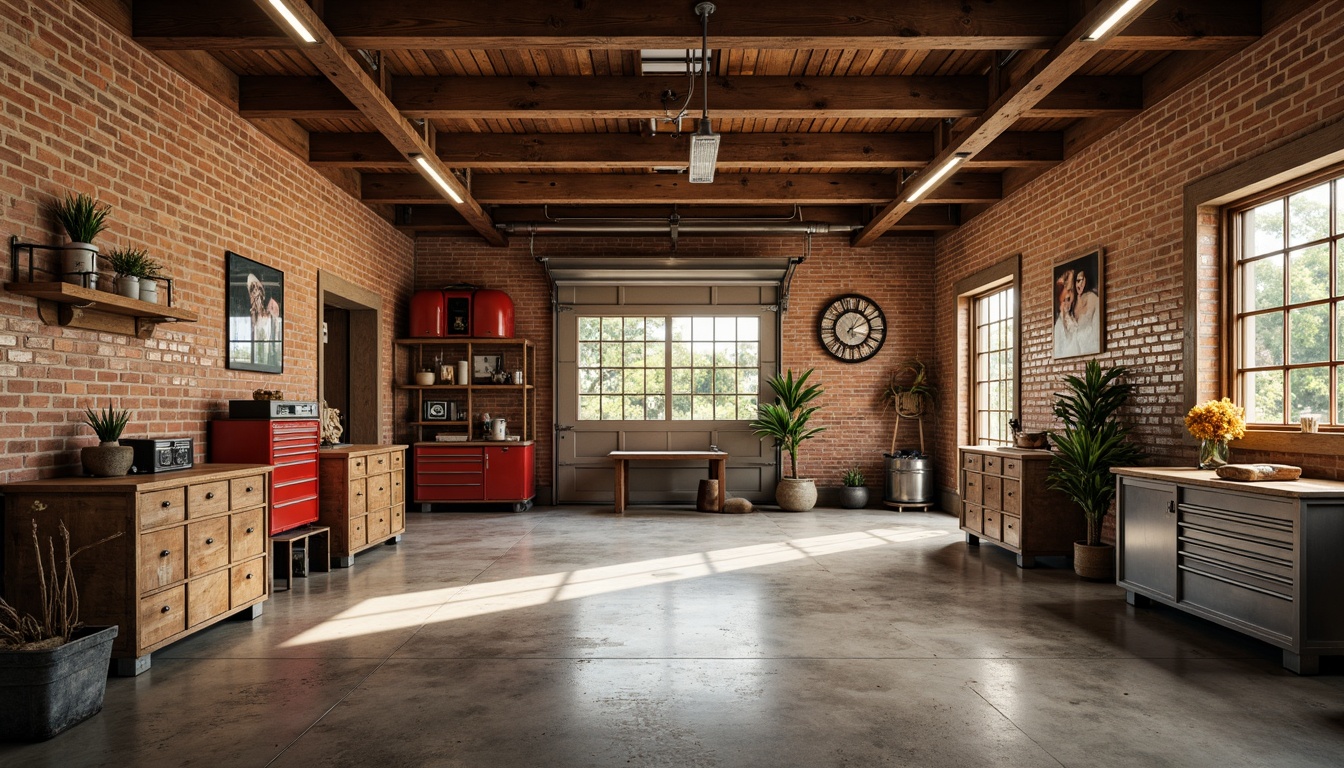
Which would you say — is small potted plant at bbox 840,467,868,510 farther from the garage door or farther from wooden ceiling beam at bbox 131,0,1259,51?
wooden ceiling beam at bbox 131,0,1259,51

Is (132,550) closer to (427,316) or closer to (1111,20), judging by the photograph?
(1111,20)

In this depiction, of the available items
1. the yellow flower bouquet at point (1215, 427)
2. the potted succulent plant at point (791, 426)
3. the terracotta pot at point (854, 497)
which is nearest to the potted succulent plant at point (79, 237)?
the yellow flower bouquet at point (1215, 427)

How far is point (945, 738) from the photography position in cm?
296

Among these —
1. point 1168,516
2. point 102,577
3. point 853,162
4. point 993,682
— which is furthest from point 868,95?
point 102,577

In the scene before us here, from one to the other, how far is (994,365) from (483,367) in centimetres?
624

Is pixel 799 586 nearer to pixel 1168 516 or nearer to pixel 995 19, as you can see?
pixel 1168 516

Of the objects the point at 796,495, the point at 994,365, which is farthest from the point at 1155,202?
the point at 796,495

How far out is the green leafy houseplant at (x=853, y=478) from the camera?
9.95 m

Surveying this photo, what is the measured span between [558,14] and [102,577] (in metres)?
3.79

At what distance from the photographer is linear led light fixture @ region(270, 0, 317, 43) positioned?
3883 mm

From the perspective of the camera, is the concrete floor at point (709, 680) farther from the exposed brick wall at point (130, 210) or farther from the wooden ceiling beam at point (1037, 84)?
the wooden ceiling beam at point (1037, 84)

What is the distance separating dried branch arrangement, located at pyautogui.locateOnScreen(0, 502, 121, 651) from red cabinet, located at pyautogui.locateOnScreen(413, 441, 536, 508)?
18.8ft

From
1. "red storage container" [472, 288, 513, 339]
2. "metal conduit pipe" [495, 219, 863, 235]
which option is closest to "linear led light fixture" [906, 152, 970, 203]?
"metal conduit pipe" [495, 219, 863, 235]

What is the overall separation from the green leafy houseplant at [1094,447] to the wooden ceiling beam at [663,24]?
251cm
